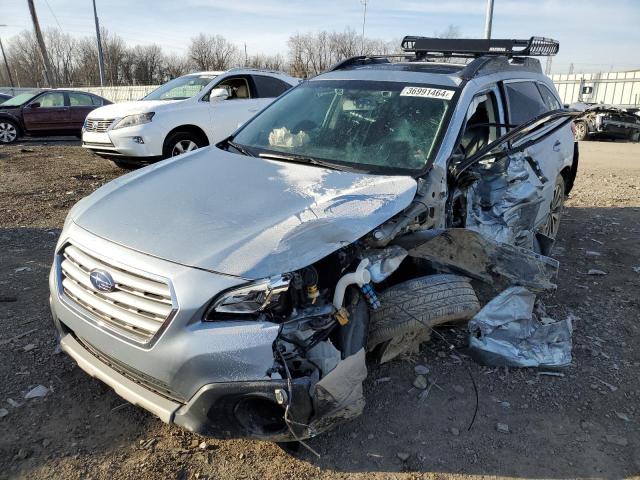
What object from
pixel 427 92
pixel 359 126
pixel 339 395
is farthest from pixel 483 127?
pixel 339 395

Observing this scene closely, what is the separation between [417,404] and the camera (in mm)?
2945

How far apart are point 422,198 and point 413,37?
2859mm

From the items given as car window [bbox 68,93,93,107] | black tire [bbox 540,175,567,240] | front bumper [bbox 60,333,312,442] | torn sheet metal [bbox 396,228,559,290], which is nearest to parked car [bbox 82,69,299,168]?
black tire [bbox 540,175,567,240]

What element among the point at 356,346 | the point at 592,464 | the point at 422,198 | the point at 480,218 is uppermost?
the point at 422,198

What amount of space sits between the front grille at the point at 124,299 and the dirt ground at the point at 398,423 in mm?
677

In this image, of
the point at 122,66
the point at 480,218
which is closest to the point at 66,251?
the point at 480,218

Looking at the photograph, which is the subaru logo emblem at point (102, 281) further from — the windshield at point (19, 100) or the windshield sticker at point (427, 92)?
the windshield at point (19, 100)

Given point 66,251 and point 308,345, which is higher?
point 66,251

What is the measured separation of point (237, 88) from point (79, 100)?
7687 mm

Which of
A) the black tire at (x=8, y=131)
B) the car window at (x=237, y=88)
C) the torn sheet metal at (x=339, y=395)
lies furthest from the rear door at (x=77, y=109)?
the torn sheet metal at (x=339, y=395)

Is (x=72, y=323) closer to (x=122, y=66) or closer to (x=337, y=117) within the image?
(x=337, y=117)

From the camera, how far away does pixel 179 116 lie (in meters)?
8.48

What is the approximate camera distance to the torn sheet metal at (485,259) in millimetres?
3121

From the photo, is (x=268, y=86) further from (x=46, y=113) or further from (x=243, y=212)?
(x=46, y=113)
